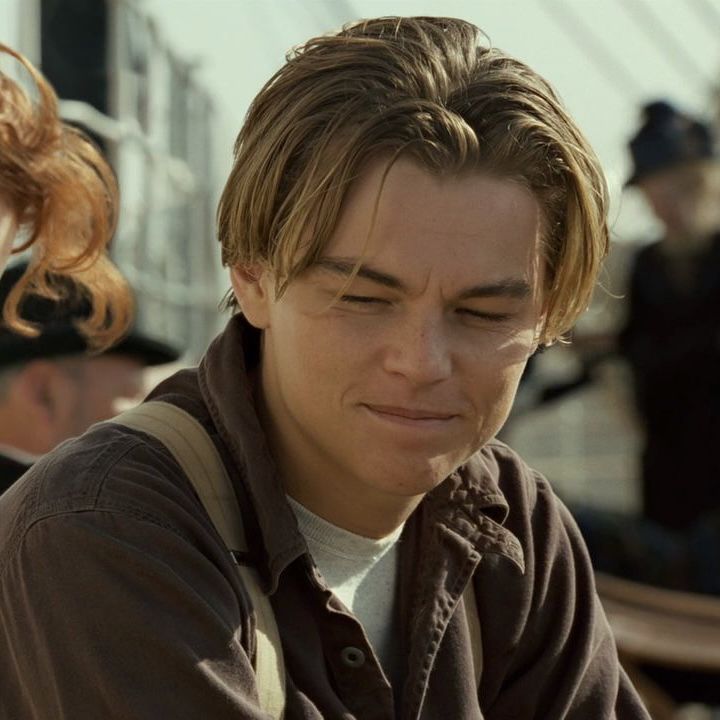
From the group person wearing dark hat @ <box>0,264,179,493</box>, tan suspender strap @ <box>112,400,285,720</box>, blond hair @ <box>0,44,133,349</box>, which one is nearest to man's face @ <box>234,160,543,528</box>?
tan suspender strap @ <box>112,400,285,720</box>

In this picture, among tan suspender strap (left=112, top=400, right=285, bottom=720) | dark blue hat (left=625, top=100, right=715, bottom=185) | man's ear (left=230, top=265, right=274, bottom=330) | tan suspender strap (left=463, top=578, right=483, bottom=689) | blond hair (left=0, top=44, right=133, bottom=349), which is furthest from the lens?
dark blue hat (left=625, top=100, right=715, bottom=185)

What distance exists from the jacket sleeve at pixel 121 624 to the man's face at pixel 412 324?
0.79ft

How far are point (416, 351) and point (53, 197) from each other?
0.79m

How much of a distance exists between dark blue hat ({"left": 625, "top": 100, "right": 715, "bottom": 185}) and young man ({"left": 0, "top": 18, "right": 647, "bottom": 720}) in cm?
400

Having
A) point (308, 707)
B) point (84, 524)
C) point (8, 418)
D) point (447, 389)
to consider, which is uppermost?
point (447, 389)

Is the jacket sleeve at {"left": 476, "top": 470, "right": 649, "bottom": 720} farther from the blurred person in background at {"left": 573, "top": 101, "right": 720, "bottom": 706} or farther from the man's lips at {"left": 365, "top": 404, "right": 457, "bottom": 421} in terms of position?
the blurred person in background at {"left": 573, "top": 101, "right": 720, "bottom": 706}

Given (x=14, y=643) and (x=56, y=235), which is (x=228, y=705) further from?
(x=56, y=235)

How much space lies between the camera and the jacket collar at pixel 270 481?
2.26 meters

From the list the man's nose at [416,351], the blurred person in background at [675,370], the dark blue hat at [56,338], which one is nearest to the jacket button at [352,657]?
the man's nose at [416,351]

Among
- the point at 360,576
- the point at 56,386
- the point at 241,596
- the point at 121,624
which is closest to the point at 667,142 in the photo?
the point at 56,386

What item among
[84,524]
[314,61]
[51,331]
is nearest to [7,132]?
[314,61]

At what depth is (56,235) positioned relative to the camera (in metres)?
2.81

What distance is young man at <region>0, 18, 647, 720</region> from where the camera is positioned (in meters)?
2.12

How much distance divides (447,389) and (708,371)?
4.09 metres
